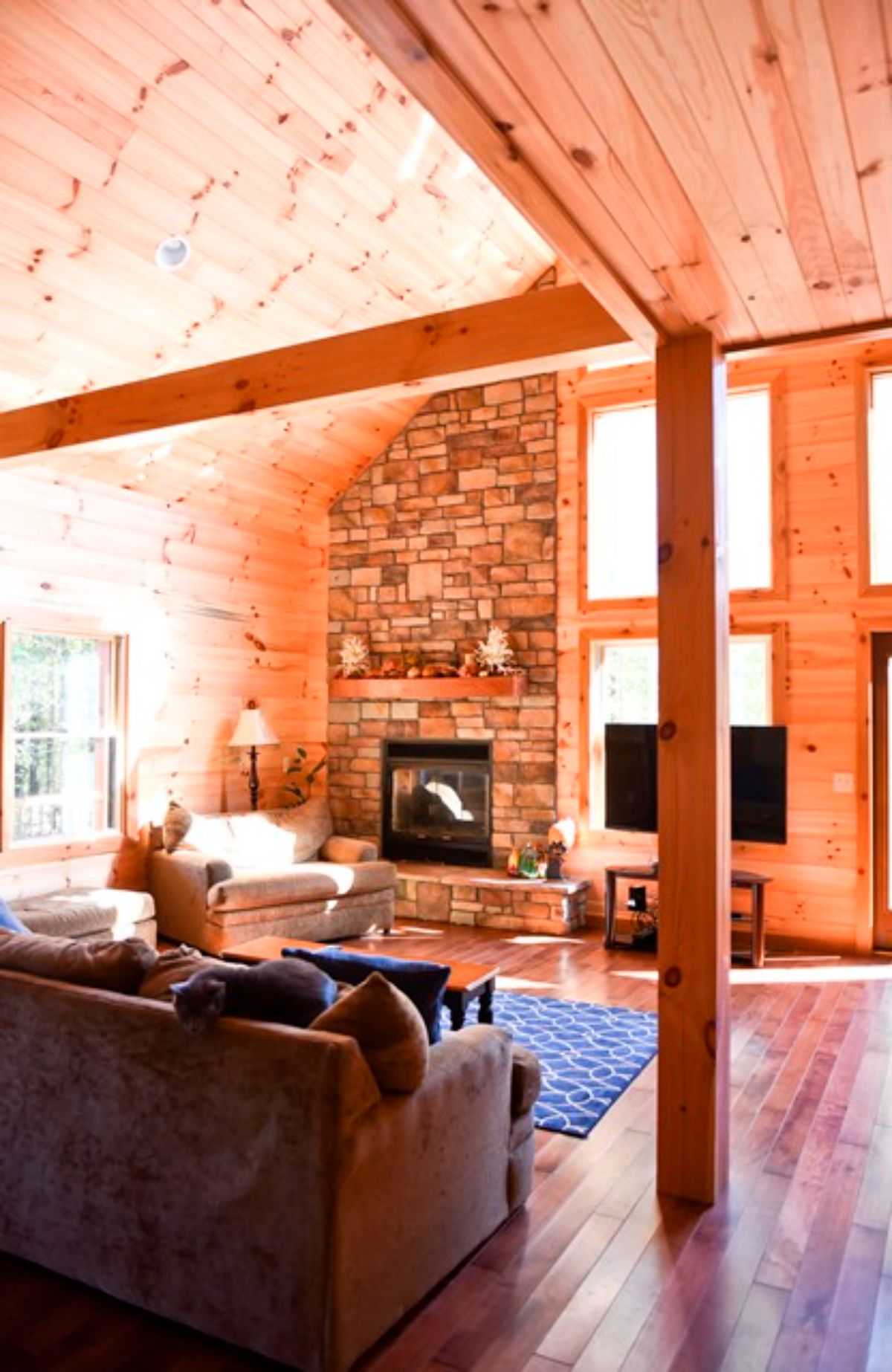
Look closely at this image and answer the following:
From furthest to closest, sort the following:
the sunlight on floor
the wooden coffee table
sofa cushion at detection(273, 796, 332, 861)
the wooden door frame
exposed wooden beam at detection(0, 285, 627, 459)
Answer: sofa cushion at detection(273, 796, 332, 861), the wooden door frame, the sunlight on floor, the wooden coffee table, exposed wooden beam at detection(0, 285, 627, 459)

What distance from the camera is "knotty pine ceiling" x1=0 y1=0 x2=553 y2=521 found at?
4.09 m

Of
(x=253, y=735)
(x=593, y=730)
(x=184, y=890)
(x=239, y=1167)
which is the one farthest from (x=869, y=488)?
(x=239, y=1167)

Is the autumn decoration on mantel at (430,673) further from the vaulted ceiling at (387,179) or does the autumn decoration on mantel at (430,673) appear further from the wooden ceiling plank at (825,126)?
the wooden ceiling plank at (825,126)

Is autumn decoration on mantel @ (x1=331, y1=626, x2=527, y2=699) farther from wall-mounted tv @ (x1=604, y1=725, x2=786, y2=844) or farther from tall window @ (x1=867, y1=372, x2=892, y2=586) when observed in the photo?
tall window @ (x1=867, y1=372, x2=892, y2=586)

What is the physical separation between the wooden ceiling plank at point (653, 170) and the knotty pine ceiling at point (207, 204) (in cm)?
167

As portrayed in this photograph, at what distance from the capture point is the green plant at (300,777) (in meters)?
8.20

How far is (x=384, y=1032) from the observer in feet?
7.73

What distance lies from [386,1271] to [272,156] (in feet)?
16.2

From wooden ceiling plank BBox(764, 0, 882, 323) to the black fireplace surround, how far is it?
5397mm

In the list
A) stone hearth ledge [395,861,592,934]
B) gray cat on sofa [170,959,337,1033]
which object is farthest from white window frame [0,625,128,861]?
gray cat on sofa [170,959,337,1033]

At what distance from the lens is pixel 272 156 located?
493 centimetres

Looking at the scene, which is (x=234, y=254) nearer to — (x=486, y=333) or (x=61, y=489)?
(x=61, y=489)

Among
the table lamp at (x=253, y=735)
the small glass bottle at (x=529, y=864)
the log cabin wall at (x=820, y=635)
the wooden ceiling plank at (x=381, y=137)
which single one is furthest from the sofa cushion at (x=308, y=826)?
the wooden ceiling plank at (x=381, y=137)

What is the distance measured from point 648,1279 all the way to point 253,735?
533 centimetres
